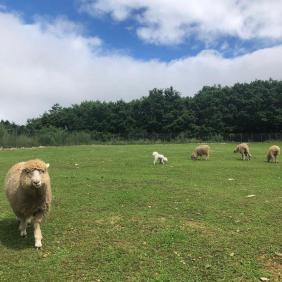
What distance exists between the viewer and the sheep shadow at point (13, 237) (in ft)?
14.9

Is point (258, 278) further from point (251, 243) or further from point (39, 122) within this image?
point (39, 122)

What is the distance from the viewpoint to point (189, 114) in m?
62.7

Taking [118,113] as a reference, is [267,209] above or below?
below

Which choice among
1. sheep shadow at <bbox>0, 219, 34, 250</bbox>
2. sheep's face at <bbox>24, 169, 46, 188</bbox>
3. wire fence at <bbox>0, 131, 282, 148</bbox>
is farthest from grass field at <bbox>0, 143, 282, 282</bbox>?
wire fence at <bbox>0, 131, 282, 148</bbox>

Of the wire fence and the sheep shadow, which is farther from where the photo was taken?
the wire fence

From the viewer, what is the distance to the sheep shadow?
4543 mm

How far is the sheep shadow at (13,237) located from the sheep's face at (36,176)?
1.08 m

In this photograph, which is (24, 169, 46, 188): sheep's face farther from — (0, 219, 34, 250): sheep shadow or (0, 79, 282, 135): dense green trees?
(0, 79, 282, 135): dense green trees

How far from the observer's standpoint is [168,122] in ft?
210

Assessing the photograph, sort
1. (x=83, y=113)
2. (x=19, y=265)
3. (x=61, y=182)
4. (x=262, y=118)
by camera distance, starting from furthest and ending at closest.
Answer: (x=83, y=113) → (x=262, y=118) → (x=61, y=182) → (x=19, y=265)

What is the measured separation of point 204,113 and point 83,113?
32033 mm

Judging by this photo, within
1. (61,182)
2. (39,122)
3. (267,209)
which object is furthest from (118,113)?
(267,209)

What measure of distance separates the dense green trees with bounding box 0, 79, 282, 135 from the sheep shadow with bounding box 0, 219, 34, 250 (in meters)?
55.4

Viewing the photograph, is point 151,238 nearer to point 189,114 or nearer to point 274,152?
point 274,152
